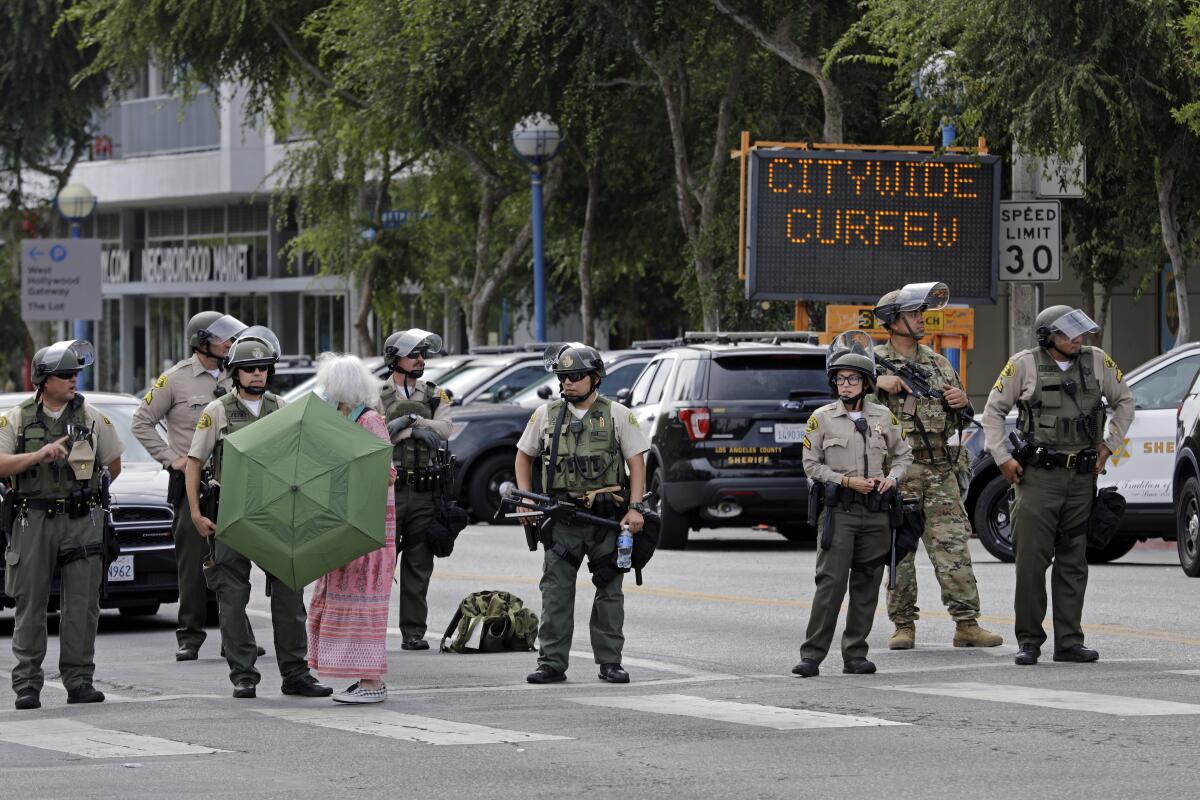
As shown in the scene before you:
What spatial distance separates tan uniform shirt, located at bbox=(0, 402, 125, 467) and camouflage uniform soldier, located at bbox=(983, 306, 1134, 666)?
421 centimetres

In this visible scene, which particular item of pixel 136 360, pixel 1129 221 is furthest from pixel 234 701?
pixel 136 360

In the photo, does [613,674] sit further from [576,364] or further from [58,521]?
[58,521]

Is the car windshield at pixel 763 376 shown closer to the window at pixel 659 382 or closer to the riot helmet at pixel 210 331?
the window at pixel 659 382

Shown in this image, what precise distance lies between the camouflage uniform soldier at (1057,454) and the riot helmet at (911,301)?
61cm

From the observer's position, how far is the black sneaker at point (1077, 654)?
12.2m

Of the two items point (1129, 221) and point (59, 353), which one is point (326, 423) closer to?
point (59, 353)

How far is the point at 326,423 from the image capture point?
10.8m

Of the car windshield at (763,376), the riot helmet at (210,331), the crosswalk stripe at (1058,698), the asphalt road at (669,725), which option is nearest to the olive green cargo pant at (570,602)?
the asphalt road at (669,725)

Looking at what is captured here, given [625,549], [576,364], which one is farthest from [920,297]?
[625,549]

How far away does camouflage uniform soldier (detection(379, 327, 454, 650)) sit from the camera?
13.3 metres

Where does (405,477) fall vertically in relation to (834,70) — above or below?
below

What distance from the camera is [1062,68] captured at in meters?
21.2

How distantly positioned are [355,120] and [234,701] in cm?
2261

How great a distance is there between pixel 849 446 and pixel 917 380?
0.93 metres
